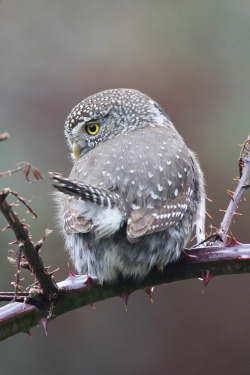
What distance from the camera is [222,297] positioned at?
6.39 m

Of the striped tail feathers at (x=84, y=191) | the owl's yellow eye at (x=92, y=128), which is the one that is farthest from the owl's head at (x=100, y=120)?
the striped tail feathers at (x=84, y=191)

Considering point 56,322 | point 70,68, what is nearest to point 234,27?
point 70,68

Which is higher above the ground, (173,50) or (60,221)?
(173,50)

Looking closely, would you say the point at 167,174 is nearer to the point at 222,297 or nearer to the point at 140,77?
the point at 222,297

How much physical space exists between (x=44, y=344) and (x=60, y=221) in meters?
3.08

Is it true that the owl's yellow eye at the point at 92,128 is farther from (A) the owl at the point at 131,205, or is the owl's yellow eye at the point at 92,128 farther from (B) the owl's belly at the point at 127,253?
(B) the owl's belly at the point at 127,253

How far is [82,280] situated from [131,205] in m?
0.46

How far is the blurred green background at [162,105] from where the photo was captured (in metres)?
6.30

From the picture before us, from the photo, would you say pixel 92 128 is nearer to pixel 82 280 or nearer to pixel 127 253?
pixel 127 253

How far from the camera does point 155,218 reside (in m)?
3.08

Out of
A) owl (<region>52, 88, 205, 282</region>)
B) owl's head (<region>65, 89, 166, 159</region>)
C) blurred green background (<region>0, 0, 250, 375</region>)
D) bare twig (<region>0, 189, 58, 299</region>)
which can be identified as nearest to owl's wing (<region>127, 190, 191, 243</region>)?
owl (<region>52, 88, 205, 282</region>)

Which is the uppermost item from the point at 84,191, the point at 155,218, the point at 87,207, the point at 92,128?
the point at 92,128

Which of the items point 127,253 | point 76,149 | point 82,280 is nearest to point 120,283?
point 127,253

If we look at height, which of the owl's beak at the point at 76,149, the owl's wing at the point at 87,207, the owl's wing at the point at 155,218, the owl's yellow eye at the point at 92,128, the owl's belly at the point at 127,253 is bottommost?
the owl's belly at the point at 127,253
